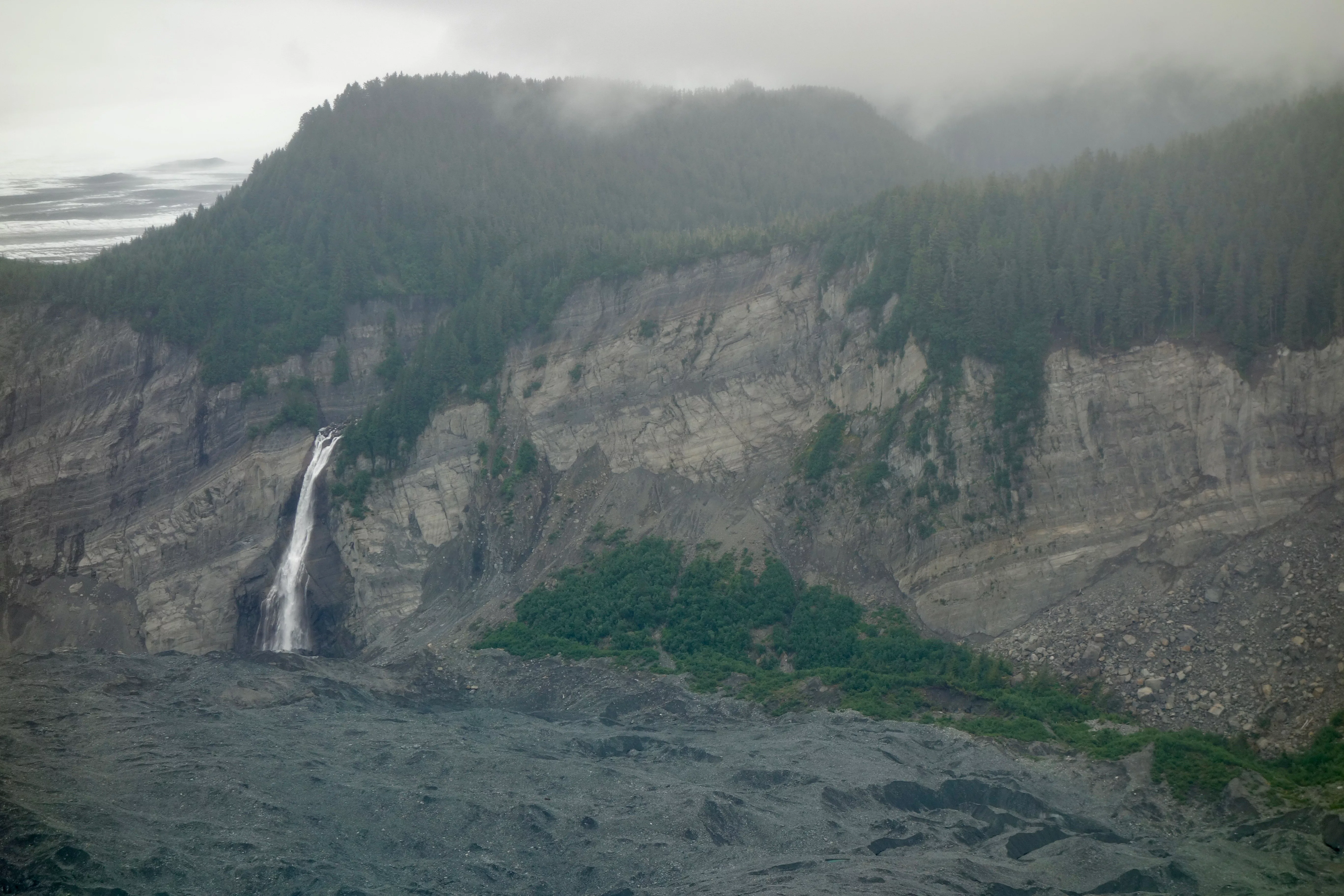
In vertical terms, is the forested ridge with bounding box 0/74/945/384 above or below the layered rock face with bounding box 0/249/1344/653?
above

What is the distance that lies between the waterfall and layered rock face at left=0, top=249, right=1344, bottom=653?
0.87m

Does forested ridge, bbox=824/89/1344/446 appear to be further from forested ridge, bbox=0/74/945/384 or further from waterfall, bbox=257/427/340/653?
waterfall, bbox=257/427/340/653

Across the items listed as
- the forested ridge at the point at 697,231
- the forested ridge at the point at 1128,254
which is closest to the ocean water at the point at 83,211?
the forested ridge at the point at 697,231

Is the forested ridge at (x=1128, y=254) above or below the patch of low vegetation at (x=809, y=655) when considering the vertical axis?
above

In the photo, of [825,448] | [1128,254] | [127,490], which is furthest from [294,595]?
[1128,254]

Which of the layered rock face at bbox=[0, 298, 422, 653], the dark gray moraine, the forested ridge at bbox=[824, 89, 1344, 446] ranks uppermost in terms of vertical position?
the forested ridge at bbox=[824, 89, 1344, 446]

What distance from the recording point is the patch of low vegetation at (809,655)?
46.3 meters

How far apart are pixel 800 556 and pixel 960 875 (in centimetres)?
2683

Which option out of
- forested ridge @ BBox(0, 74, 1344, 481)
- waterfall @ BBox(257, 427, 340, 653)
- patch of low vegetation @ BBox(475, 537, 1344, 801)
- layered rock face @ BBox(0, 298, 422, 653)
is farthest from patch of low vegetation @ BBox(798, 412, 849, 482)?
waterfall @ BBox(257, 427, 340, 653)

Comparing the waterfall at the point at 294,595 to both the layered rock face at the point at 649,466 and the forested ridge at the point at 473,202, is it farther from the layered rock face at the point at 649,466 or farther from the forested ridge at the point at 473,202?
the forested ridge at the point at 473,202

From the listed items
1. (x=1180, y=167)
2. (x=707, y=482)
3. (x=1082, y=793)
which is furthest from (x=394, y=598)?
(x=1180, y=167)

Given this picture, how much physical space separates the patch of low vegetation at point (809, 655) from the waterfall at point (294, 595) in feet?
39.9

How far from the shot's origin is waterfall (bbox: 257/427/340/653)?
69438mm

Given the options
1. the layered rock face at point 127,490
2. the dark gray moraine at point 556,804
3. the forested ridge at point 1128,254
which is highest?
the forested ridge at point 1128,254
